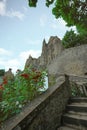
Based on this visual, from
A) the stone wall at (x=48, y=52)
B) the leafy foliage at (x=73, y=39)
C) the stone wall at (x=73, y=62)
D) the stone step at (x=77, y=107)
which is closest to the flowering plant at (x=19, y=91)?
the stone step at (x=77, y=107)

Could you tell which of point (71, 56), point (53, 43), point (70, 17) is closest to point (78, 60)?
point (71, 56)

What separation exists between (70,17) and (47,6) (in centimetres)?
286

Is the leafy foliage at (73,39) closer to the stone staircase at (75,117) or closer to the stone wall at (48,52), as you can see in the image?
the stone wall at (48,52)

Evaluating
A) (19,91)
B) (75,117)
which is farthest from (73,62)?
(75,117)

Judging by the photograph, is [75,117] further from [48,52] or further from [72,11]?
[48,52]

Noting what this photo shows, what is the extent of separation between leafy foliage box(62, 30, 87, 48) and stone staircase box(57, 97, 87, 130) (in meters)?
21.4

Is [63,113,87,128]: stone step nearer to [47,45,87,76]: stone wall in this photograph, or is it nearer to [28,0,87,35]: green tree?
[28,0,87,35]: green tree

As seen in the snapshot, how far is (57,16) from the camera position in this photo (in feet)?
37.9

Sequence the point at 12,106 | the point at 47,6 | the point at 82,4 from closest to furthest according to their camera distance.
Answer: the point at 12,106, the point at 47,6, the point at 82,4

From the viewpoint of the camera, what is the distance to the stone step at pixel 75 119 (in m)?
3.89

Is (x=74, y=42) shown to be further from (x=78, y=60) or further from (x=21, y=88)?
(x=21, y=88)

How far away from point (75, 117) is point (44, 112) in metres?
0.79

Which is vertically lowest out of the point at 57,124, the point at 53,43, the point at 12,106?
the point at 57,124

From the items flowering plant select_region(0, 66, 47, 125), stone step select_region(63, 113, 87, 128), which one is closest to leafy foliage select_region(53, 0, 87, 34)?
flowering plant select_region(0, 66, 47, 125)
